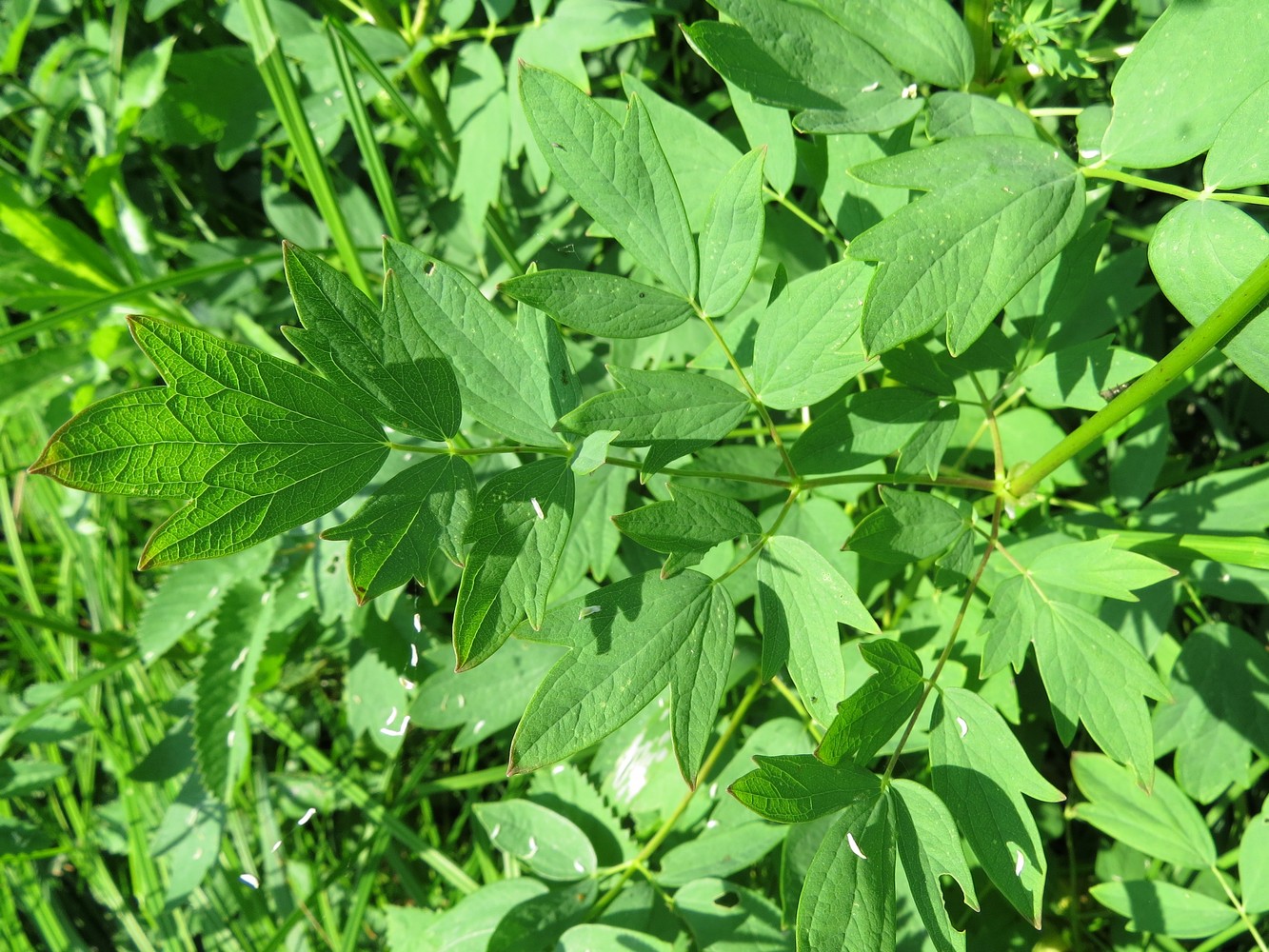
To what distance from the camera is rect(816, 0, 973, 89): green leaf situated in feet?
3.88

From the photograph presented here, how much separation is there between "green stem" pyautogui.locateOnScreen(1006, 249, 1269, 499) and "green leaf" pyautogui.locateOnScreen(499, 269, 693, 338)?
0.52 metres

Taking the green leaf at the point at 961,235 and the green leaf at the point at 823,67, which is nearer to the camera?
the green leaf at the point at 961,235

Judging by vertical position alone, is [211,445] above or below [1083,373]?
above

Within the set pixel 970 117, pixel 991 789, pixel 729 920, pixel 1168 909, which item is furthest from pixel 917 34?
pixel 1168 909

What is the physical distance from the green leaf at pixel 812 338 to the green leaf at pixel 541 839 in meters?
0.90

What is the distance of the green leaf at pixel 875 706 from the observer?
106 cm

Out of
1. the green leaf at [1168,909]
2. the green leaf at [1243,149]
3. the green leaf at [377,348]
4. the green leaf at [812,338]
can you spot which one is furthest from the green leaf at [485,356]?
the green leaf at [1168,909]

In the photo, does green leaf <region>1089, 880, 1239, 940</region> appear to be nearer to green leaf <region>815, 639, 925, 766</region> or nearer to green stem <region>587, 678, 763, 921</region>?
green stem <region>587, 678, 763, 921</region>

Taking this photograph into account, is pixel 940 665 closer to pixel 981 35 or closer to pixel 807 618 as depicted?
pixel 807 618

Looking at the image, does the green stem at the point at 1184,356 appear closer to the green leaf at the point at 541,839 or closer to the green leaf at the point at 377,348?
the green leaf at the point at 377,348

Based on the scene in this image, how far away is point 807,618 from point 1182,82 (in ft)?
2.47

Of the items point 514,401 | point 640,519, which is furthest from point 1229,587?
point 514,401

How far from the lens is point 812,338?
3.71 ft

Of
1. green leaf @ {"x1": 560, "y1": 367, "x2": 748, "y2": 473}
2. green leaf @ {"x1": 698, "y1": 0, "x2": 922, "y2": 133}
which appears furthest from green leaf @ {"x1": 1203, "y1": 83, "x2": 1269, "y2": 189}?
green leaf @ {"x1": 560, "y1": 367, "x2": 748, "y2": 473}
